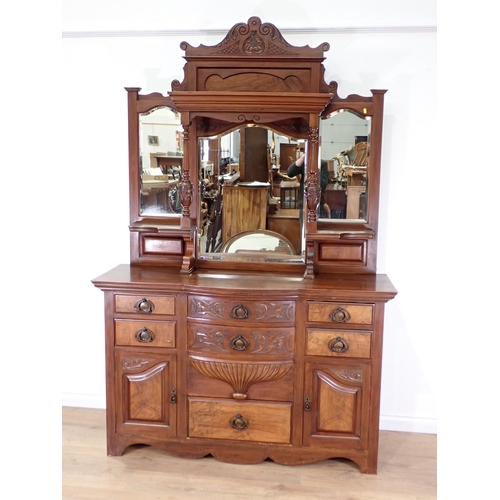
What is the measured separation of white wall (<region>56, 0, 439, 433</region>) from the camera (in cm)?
258

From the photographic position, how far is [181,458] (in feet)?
8.10

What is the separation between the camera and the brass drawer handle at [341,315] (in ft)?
7.43

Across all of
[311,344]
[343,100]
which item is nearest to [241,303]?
[311,344]

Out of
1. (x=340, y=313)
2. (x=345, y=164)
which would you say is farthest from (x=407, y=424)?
(x=345, y=164)

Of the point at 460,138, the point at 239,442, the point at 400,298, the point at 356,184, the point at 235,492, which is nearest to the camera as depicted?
the point at 460,138

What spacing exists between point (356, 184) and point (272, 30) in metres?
0.85

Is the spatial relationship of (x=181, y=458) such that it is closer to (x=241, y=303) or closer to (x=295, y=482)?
(x=295, y=482)

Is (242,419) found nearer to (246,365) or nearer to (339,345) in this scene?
(246,365)

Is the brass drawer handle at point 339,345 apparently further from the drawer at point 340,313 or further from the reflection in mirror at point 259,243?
the reflection in mirror at point 259,243

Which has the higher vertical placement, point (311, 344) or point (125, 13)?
point (125, 13)

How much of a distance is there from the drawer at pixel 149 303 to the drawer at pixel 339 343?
65 centimetres

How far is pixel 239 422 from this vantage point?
2365mm

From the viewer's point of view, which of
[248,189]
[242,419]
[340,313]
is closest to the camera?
[340,313]

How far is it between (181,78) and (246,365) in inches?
60.0
